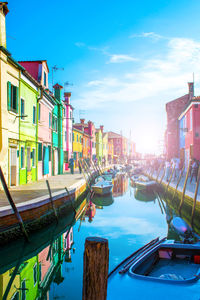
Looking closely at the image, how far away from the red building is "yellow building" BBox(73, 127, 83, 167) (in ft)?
41.2

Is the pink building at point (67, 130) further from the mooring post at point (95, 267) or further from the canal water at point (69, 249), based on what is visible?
the mooring post at point (95, 267)

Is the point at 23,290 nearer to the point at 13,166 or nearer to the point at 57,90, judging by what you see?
the point at 13,166

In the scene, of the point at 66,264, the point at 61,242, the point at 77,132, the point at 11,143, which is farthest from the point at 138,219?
the point at 77,132

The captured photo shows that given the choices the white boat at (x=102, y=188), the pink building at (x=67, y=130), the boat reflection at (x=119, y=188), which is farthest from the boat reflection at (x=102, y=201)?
the pink building at (x=67, y=130)

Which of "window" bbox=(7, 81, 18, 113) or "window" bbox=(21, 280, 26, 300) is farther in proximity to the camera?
"window" bbox=(7, 81, 18, 113)

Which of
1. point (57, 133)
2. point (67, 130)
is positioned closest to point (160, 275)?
point (57, 133)

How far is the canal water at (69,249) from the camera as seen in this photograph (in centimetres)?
571

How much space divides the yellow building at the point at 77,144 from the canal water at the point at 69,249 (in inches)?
710

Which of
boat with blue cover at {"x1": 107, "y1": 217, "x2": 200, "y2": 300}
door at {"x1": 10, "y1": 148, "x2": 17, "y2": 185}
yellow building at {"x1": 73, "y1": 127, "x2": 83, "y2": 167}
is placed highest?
yellow building at {"x1": 73, "y1": 127, "x2": 83, "y2": 167}

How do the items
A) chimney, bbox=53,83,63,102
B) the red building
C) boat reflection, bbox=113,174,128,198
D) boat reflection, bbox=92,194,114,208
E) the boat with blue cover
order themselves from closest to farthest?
the boat with blue cover
boat reflection, bbox=92,194,114,208
boat reflection, bbox=113,174,128,198
chimney, bbox=53,83,63,102
the red building

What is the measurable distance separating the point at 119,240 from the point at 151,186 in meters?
12.9

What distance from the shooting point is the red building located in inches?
1407

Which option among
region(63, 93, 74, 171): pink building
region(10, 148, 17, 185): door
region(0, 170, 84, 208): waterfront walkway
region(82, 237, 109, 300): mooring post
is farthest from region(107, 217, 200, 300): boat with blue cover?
region(63, 93, 74, 171): pink building

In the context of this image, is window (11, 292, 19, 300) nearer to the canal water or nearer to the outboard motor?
the canal water
